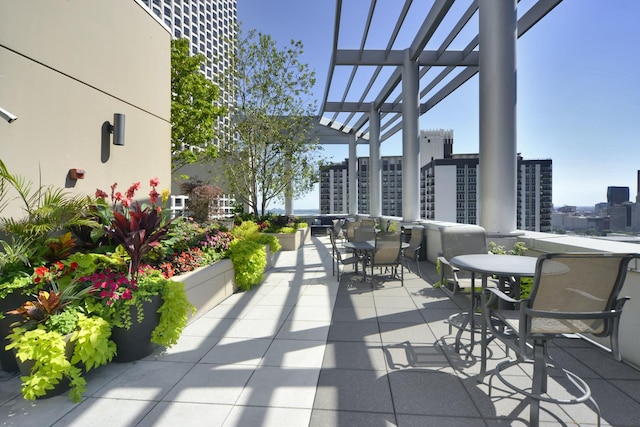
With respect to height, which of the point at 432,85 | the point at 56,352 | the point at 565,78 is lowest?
the point at 56,352

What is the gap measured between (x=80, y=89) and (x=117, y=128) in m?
0.57

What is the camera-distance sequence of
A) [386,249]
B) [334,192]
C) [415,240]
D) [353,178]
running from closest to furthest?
[386,249]
[415,240]
[353,178]
[334,192]

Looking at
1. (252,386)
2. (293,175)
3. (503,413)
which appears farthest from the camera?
(293,175)

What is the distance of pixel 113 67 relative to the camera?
4.27 metres

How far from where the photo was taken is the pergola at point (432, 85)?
4469 millimetres

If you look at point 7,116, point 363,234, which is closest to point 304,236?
point 363,234

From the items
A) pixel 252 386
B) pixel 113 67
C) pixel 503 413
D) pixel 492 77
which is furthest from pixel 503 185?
pixel 113 67

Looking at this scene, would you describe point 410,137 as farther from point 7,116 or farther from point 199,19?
point 199,19

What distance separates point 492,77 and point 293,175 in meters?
6.66

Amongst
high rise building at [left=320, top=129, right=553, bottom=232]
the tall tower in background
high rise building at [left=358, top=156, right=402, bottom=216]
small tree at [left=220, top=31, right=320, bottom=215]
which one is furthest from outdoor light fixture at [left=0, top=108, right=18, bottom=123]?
high rise building at [left=358, top=156, right=402, bottom=216]

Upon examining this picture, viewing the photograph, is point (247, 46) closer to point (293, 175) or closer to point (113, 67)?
point (293, 175)

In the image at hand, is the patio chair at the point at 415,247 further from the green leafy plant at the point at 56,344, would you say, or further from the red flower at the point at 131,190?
the green leafy plant at the point at 56,344

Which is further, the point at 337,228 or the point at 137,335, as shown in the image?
the point at 337,228

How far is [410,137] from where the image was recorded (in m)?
8.48
